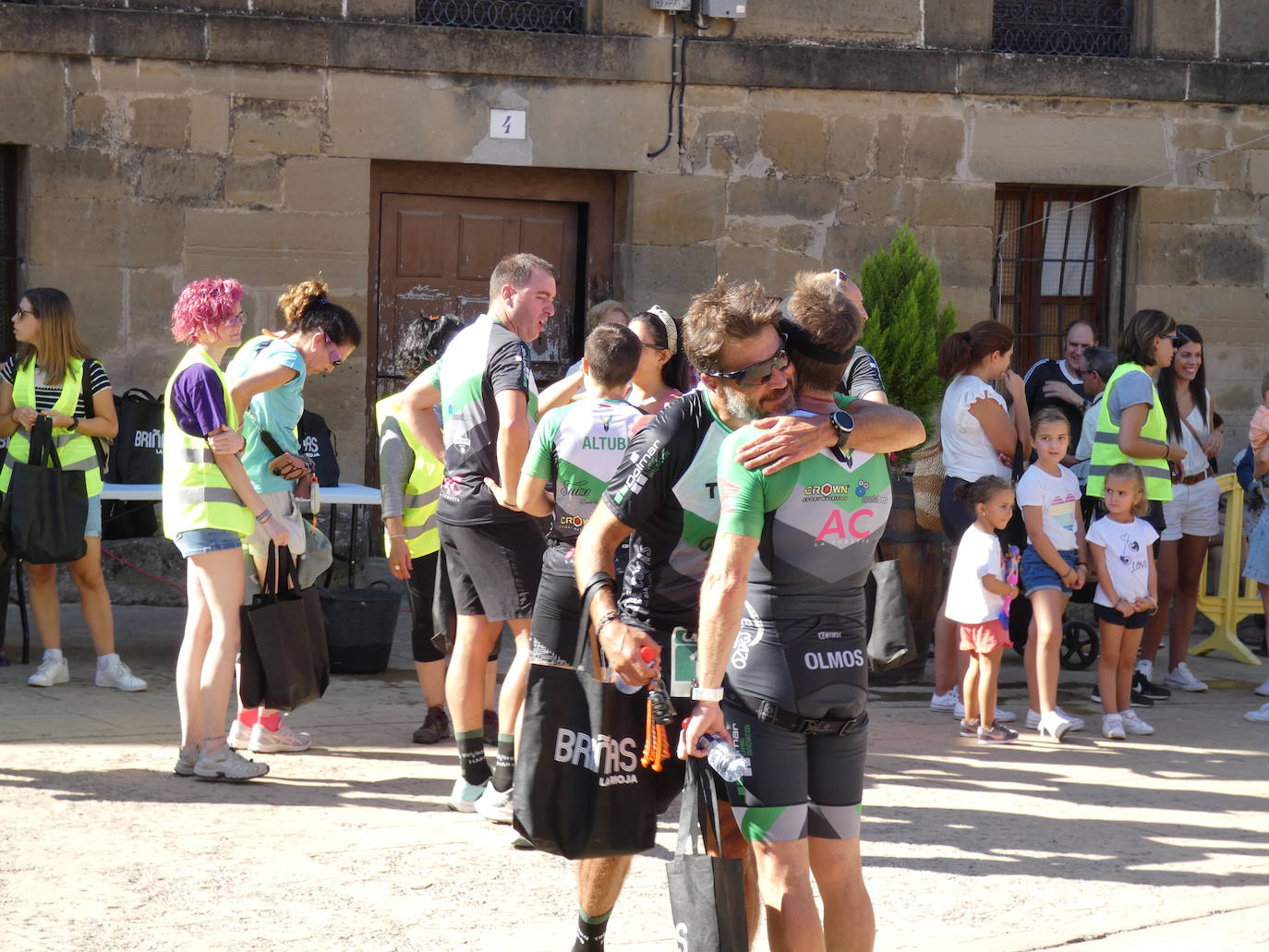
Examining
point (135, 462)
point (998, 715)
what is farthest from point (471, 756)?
point (135, 462)

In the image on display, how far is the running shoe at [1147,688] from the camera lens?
27.8ft

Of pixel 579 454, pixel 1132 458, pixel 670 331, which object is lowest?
pixel 1132 458

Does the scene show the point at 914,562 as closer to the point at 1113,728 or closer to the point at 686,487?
the point at 1113,728

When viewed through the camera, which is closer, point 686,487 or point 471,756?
point 686,487

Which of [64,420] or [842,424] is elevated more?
[842,424]

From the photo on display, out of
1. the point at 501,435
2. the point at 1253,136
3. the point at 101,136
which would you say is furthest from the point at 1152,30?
the point at 501,435

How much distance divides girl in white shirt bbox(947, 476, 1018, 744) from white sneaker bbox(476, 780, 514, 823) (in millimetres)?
2441

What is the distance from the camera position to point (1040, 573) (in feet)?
24.8

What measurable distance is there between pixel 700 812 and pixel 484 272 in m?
7.63

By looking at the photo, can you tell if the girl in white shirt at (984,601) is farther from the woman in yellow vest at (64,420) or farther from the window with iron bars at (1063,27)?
the window with iron bars at (1063,27)

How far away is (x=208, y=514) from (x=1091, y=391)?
6.06 meters

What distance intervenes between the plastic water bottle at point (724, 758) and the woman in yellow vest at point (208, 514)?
2.94 metres

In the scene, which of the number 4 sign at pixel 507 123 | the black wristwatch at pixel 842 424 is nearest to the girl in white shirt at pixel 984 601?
the black wristwatch at pixel 842 424

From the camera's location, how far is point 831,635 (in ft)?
12.3
